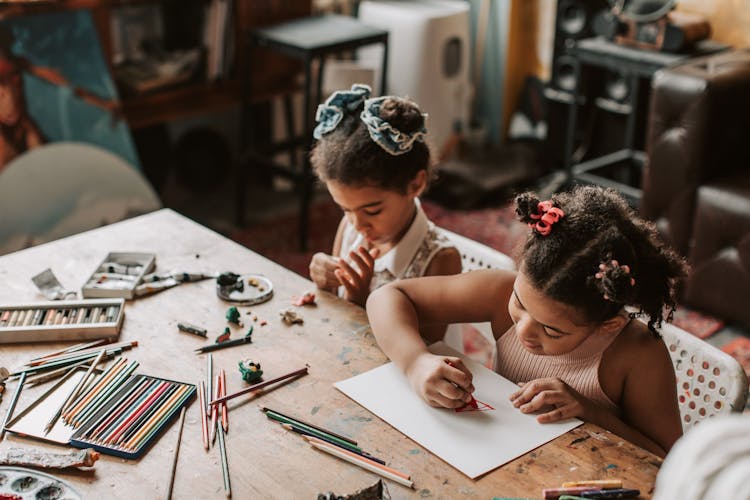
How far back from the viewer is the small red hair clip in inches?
50.1

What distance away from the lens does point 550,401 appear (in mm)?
1285

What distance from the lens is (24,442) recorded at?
3.97 ft

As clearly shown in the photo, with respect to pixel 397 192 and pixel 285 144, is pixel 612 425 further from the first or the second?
pixel 285 144

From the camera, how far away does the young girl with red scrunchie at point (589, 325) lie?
1251mm

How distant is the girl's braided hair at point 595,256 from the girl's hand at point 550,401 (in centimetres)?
12

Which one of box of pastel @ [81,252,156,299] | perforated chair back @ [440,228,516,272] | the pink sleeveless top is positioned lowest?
the pink sleeveless top

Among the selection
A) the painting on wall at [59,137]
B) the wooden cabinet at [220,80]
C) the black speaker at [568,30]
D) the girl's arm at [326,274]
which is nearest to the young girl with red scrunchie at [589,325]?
the girl's arm at [326,274]

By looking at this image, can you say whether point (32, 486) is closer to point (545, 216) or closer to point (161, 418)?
point (161, 418)

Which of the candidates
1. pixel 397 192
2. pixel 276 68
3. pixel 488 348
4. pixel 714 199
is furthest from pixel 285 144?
pixel 397 192

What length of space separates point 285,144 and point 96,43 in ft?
3.33

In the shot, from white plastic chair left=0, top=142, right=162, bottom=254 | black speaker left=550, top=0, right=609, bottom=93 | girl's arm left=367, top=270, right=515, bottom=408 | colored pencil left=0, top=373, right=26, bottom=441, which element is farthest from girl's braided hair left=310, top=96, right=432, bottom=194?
black speaker left=550, top=0, right=609, bottom=93

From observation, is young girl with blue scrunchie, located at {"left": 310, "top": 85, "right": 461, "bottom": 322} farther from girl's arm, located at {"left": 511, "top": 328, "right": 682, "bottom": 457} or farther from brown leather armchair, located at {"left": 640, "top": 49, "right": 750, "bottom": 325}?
brown leather armchair, located at {"left": 640, "top": 49, "right": 750, "bottom": 325}

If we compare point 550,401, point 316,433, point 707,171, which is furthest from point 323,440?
point 707,171

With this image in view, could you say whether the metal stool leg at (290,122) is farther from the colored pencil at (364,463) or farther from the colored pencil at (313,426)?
the colored pencil at (364,463)
